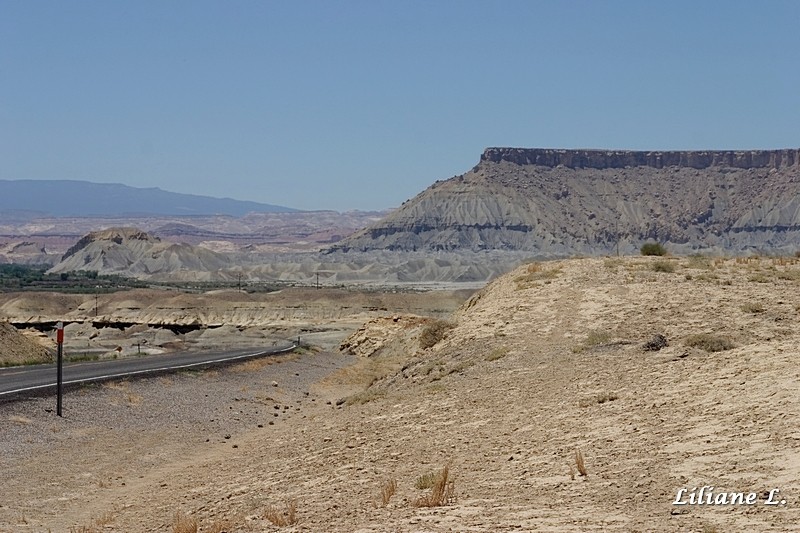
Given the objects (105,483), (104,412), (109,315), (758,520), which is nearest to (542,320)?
(104,412)

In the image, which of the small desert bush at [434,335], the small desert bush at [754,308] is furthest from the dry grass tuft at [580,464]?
the small desert bush at [434,335]

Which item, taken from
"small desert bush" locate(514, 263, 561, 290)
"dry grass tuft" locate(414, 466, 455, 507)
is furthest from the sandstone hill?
"dry grass tuft" locate(414, 466, 455, 507)

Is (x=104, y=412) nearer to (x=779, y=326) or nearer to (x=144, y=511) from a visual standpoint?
(x=144, y=511)

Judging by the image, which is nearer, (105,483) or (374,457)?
(374,457)

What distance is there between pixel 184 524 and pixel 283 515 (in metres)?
1.30

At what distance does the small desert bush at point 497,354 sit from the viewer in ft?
78.5

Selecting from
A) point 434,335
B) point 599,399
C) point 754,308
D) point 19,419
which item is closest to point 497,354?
point 754,308

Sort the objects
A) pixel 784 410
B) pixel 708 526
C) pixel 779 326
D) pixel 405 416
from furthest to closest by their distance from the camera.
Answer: pixel 779 326 → pixel 405 416 → pixel 784 410 → pixel 708 526

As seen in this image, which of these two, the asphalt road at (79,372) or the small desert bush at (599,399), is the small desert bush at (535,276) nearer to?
the asphalt road at (79,372)

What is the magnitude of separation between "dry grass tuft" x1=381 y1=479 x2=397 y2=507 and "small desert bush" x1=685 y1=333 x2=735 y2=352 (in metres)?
8.88

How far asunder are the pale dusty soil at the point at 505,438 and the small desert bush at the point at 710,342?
29 centimetres

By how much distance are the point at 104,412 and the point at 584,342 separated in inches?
426

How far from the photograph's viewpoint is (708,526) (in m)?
9.33

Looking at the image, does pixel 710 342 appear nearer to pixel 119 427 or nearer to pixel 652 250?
pixel 119 427
